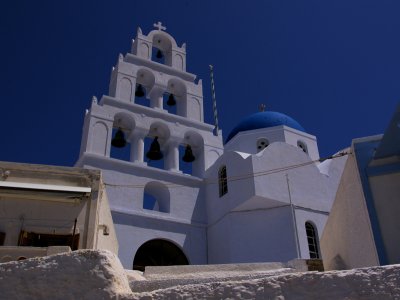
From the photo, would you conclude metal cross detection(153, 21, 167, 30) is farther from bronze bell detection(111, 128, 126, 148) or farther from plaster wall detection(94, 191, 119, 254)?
plaster wall detection(94, 191, 119, 254)

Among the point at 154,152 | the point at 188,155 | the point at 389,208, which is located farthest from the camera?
the point at 188,155

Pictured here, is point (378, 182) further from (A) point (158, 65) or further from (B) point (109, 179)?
(A) point (158, 65)

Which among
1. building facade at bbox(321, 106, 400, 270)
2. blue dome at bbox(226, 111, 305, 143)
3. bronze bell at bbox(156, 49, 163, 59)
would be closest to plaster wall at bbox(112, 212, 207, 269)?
blue dome at bbox(226, 111, 305, 143)

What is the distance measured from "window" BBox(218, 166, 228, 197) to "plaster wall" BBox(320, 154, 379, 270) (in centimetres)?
587

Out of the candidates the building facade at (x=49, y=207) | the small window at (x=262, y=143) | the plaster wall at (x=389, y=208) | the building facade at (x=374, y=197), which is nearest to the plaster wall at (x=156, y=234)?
the building facade at (x=49, y=207)

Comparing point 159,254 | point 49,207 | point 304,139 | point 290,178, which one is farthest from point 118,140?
point 304,139

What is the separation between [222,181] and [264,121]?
485 centimetres

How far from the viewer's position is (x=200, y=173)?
16.9m

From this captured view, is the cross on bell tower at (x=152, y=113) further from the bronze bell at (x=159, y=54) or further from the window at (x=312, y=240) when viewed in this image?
the window at (x=312, y=240)

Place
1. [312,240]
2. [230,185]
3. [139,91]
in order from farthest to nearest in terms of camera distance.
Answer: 1. [139,91]
2. [230,185]
3. [312,240]

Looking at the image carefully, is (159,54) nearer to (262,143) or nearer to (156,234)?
(262,143)

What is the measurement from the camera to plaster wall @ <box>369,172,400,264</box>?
21.5 feet

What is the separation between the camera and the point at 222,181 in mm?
15719

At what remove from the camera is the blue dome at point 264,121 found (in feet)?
64.0
